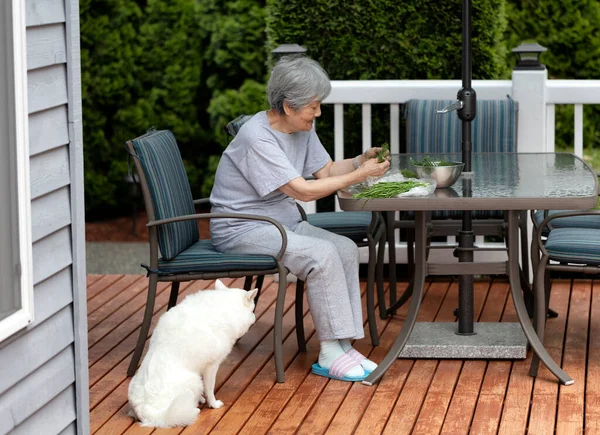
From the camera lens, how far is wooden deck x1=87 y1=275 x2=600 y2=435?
3.79 meters

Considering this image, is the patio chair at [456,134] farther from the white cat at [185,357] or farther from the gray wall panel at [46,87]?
the gray wall panel at [46,87]

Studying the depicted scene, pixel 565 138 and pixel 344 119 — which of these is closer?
pixel 344 119

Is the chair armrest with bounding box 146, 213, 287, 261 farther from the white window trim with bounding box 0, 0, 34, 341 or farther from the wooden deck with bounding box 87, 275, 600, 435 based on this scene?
the white window trim with bounding box 0, 0, 34, 341

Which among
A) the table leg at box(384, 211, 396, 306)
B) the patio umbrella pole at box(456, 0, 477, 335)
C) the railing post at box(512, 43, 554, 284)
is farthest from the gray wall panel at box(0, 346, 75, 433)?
the railing post at box(512, 43, 554, 284)

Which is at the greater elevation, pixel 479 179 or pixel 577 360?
pixel 479 179

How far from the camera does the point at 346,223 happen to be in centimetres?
483

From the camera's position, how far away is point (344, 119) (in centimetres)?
599

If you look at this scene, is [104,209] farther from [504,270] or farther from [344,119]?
[504,270]

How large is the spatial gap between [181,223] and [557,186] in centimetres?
145

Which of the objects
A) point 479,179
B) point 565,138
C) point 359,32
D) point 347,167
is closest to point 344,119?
point 359,32

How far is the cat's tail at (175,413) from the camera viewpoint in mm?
3705

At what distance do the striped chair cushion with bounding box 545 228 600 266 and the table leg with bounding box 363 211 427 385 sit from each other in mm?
477

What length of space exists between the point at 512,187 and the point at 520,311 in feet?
1.61

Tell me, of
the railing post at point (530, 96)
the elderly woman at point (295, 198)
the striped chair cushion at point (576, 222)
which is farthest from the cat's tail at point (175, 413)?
the railing post at point (530, 96)
